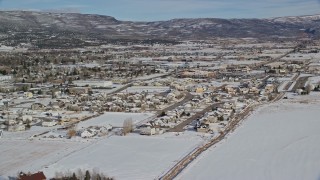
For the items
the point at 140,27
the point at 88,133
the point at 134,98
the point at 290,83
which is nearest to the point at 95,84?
the point at 134,98

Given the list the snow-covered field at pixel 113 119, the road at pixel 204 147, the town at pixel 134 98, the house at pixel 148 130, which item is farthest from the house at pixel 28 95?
the road at pixel 204 147

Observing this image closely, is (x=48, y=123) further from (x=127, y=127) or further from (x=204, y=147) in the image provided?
(x=204, y=147)

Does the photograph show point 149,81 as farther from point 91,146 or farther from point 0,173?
point 0,173

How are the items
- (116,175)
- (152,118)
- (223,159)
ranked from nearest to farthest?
(116,175) < (223,159) < (152,118)

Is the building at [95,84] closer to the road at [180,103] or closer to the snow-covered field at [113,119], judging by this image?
the road at [180,103]

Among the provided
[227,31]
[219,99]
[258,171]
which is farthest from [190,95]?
[227,31]
